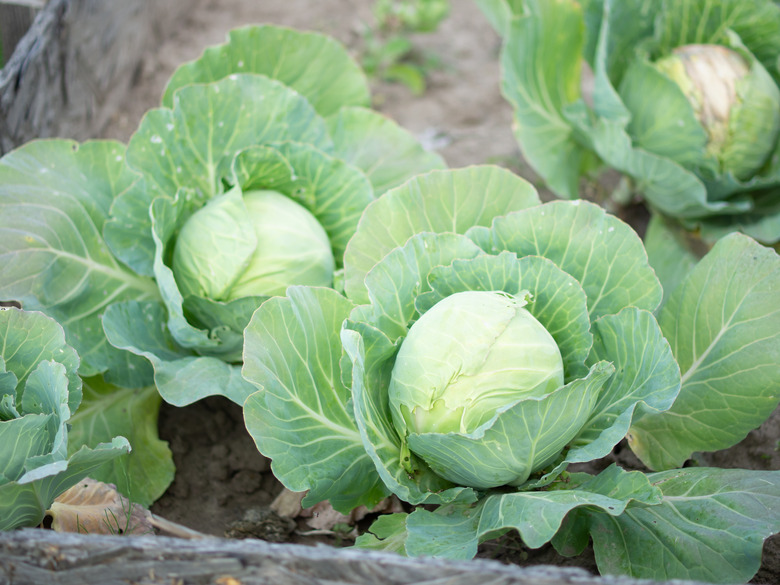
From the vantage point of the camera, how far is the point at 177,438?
2.54m

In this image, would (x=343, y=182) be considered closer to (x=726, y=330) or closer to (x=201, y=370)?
(x=201, y=370)

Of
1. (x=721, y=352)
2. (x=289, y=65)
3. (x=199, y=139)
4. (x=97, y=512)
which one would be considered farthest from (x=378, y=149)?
(x=97, y=512)

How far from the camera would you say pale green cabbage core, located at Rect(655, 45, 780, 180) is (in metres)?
2.92

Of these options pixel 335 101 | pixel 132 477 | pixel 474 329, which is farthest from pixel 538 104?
pixel 132 477

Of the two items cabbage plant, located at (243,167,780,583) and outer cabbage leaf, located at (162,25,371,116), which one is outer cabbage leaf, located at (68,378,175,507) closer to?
cabbage plant, located at (243,167,780,583)

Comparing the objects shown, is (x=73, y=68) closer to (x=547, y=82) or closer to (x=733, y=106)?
(x=547, y=82)

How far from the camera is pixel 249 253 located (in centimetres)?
218

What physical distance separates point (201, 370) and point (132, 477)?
474 millimetres

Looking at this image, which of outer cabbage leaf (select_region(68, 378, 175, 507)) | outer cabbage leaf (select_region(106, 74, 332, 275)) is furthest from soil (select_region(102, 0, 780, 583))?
outer cabbage leaf (select_region(106, 74, 332, 275))

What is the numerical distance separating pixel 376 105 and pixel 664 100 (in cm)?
195

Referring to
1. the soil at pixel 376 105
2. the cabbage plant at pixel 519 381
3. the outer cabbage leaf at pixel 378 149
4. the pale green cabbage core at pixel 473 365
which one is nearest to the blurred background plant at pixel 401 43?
the soil at pixel 376 105

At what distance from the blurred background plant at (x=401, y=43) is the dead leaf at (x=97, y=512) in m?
3.15

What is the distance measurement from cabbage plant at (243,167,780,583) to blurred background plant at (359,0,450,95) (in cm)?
263

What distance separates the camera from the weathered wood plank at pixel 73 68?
8.67ft
